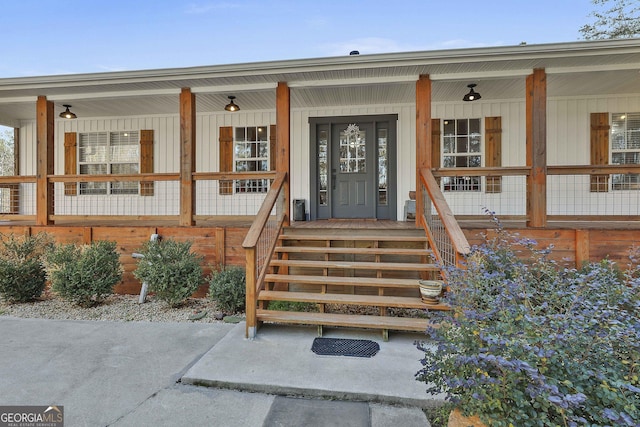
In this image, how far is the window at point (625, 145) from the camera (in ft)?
19.7

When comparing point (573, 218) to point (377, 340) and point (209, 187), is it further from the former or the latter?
point (209, 187)

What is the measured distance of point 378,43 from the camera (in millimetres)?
12117

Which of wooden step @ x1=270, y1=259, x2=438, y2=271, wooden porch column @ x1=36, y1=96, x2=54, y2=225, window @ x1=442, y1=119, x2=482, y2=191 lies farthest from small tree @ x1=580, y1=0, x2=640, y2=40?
wooden porch column @ x1=36, y1=96, x2=54, y2=225

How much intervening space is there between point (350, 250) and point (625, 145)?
579 centimetres

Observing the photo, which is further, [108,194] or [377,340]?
[108,194]

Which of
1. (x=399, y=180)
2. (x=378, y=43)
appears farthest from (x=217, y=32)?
(x=399, y=180)

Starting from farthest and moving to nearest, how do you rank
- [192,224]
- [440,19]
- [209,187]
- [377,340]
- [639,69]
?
[440,19]
[209,187]
[192,224]
[639,69]
[377,340]

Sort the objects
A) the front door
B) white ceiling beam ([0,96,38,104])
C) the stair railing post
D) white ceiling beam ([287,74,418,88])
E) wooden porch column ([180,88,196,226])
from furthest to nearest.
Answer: the front door < white ceiling beam ([0,96,38,104]) < wooden porch column ([180,88,196,226]) < white ceiling beam ([287,74,418,88]) < the stair railing post

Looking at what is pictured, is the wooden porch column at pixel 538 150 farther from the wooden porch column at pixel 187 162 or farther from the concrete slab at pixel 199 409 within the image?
the wooden porch column at pixel 187 162

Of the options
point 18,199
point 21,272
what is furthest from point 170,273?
point 18,199

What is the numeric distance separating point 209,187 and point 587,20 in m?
14.1

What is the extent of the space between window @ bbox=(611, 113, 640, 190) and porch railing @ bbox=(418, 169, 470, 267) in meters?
4.01

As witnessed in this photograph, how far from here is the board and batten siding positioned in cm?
611

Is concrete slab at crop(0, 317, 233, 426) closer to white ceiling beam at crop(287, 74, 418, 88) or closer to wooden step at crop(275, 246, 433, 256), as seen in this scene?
wooden step at crop(275, 246, 433, 256)
